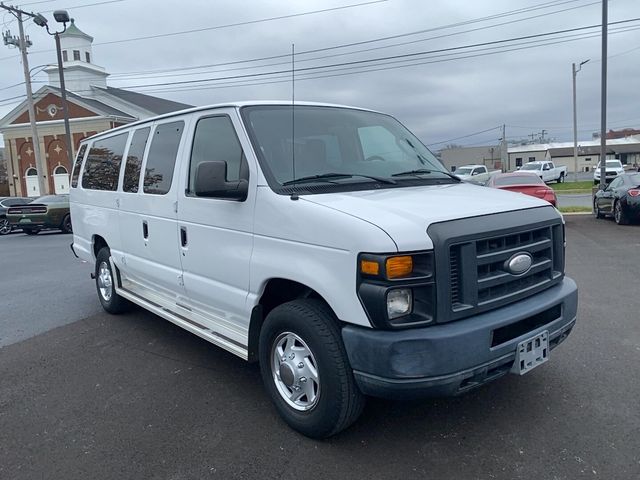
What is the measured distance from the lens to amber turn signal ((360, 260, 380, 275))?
2656 mm

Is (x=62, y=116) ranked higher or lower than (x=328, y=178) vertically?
higher

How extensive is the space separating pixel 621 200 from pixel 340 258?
12537 mm

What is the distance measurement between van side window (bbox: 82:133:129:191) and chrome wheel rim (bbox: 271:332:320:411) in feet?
10.4

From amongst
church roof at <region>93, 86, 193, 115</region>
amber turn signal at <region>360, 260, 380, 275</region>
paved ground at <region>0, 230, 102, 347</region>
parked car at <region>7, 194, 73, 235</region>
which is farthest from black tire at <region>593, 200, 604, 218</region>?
church roof at <region>93, 86, 193, 115</region>

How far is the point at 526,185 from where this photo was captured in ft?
41.7

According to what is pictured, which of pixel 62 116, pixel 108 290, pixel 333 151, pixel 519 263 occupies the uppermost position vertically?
pixel 62 116

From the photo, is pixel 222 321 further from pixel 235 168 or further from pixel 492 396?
pixel 492 396

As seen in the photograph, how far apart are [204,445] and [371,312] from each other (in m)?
1.44

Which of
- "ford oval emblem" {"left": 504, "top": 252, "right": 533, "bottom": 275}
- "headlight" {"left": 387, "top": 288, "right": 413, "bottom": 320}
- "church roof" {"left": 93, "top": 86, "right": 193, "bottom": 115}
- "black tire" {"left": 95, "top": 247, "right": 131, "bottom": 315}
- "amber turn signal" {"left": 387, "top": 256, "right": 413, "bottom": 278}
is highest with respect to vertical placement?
"church roof" {"left": 93, "top": 86, "right": 193, "bottom": 115}

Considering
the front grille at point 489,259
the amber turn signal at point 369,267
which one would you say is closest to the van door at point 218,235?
the amber turn signal at point 369,267

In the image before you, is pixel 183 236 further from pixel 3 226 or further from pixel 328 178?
pixel 3 226

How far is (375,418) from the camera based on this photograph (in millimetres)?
Answer: 3451

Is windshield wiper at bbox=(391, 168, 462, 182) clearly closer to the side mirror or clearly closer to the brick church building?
the side mirror

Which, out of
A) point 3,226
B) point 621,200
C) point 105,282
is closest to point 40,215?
point 3,226
